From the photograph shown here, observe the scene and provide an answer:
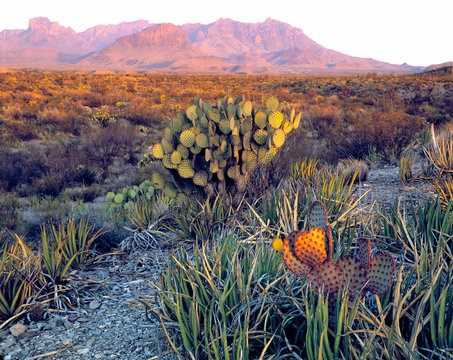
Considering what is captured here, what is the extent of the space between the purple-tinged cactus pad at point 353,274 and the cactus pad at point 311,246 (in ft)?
0.45

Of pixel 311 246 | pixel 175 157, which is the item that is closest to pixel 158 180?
pixel 175 157

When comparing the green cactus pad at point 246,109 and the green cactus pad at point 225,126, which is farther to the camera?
the green cactus pad at point 246,109

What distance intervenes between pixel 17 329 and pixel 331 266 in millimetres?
2445

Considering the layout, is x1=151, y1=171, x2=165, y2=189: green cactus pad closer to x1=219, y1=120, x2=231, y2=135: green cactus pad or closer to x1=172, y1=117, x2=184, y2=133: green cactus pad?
x1=172, y1=117, x2=184, y2=133: green cactus pad

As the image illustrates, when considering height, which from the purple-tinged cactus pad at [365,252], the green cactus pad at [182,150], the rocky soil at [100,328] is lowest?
the rocky soil at [100,328]

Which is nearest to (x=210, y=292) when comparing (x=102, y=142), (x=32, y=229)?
(x=32, y=229)

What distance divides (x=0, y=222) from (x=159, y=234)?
290cm

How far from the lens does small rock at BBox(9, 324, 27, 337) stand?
2.69 metres

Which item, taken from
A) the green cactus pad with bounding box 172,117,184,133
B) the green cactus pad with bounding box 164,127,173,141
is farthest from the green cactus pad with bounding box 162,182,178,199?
the green cactus pad with bounding box 172,117,184,133

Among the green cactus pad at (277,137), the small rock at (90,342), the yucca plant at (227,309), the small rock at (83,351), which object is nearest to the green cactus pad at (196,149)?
the green cactus pad at (277,137)

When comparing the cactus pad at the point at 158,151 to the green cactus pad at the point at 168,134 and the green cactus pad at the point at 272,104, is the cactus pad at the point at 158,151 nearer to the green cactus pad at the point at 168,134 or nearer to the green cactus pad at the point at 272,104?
the green cactus pad at the point at 168,134

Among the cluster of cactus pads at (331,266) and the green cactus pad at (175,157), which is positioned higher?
the green cactus pad at (175,157)

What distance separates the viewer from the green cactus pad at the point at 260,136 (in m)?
4.75

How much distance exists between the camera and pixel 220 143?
15.3 feet
